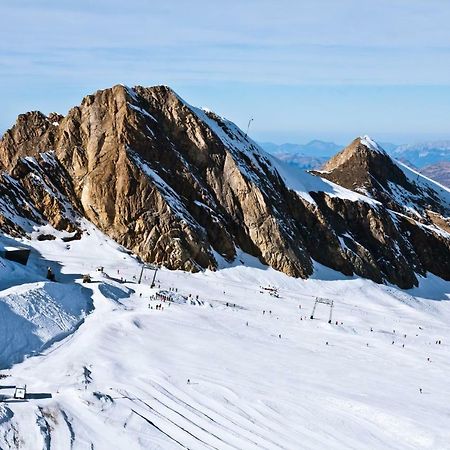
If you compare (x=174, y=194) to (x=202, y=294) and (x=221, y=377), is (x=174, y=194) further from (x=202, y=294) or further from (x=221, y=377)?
(x=221, y=377)

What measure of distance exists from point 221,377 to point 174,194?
158 feet

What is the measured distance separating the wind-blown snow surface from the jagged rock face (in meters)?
10.1

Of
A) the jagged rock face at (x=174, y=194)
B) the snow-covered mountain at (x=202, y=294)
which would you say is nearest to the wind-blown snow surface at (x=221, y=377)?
the snow-covered mountain at (x=202, y=294)

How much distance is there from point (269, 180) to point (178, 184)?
17781 mm

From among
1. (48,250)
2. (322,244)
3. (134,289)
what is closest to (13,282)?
(134,289)

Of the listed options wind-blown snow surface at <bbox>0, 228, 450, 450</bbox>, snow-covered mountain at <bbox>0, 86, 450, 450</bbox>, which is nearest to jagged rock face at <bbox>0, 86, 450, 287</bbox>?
snow-covered mountain at <bbox>0, 86, 450, 450</bbox>

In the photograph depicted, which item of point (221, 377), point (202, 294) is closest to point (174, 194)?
point (202, 294)

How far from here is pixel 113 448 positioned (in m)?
29.0

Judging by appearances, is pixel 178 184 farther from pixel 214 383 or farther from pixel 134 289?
pixel 214 383

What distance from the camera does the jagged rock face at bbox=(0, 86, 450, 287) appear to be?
8056 cm

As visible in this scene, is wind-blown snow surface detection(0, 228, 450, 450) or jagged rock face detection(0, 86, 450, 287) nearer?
wind-blown snow surface detection(0, 228, 450, 450)

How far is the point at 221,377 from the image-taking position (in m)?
39.8

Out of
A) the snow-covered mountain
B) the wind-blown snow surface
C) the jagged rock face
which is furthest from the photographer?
the jagged rock face

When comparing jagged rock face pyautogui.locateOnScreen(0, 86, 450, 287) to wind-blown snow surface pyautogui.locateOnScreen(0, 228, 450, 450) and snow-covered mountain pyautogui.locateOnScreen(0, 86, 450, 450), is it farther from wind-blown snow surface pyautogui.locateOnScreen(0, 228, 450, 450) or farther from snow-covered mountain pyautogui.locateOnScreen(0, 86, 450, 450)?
wind-blown snow surface pyautogui.locateOnScreen(0, 228, 450, 450)
